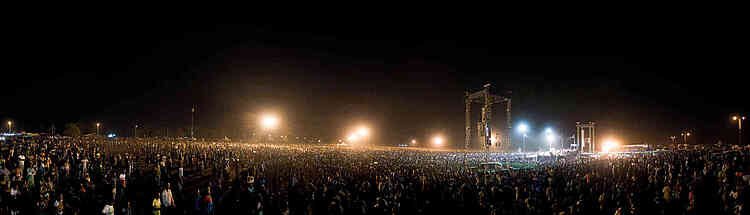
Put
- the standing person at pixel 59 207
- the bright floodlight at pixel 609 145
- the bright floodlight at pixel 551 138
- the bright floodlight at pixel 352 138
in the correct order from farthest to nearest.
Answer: the bright floodlight at pixel 352 138
the bright floodlight at pixel 551 138
the bright floodlight at pixel 609 145
the standing person at pixel 59 207

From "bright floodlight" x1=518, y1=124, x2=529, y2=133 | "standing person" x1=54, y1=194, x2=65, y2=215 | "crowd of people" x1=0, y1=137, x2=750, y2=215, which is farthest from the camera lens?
"bright floodlight" x1=518, y1=124, x2=529, y2=133

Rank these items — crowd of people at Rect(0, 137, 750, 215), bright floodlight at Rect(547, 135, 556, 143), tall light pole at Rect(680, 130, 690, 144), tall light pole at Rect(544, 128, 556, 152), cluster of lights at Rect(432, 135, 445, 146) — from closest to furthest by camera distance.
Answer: crowd of people at Rect(0, 137, 750, 215) < bright floodlight at Rect(547, 135, 556, 143) < tall light pole at Rect(544, 128, 556, 152) < tall light pole at Rect(680, 130, 690, 144) < cluster of lights at Rect(432, 135, 445, 146)

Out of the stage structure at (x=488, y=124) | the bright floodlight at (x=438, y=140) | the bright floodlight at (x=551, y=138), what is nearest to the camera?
the stage structure at (x=488, y=124)

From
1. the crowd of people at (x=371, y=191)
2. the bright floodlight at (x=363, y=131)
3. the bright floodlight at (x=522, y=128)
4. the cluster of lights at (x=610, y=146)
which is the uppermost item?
the bright floodlight at (x=522, y=128)

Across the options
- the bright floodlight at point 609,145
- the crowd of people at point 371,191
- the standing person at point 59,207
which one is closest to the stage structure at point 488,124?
the bright floodlight at point 609,145

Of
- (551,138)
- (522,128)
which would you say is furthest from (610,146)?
(522,128)

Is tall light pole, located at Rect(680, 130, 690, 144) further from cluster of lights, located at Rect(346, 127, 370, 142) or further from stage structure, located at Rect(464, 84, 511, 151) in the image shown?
cluster of lights, located at Rect(346, 127, 370, 142)

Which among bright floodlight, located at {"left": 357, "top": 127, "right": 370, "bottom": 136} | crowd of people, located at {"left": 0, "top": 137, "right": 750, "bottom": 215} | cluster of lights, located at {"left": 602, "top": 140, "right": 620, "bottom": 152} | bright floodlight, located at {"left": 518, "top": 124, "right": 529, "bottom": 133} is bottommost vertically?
cluster of lights, located at {"left": 602, "top": 140, "right": 620, "bottom": 152}

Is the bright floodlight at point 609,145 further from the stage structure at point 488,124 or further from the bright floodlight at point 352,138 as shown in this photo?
the bright floodlight at point 352,138

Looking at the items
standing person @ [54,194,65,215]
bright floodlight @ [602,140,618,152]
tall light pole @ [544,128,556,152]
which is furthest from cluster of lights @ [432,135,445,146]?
standing person @ [54,194,65,215]

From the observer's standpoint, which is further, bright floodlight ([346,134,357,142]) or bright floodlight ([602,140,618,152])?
bright floodlight ([346,134,357,142])

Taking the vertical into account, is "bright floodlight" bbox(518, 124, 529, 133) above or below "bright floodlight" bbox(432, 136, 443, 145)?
above

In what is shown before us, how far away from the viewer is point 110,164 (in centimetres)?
2341

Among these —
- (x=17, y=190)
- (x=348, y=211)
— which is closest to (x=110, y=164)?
(x=17, y=190)
